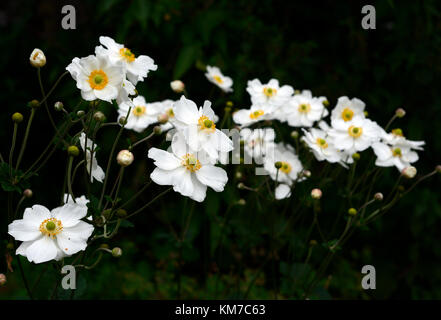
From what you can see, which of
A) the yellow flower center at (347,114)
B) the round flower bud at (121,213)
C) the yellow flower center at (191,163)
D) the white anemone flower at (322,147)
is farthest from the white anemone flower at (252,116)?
the round flower bud at (121,213)

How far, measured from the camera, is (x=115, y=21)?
2.70m

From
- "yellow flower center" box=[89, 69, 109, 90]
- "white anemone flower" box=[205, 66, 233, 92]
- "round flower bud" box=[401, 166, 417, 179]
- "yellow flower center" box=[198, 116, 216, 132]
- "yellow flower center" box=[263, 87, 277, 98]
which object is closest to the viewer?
"yellow flower center" box=[89, 69, 109, 90]

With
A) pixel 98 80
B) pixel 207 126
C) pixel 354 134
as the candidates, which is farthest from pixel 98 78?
pixel 354 134

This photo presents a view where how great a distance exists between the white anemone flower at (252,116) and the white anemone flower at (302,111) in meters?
0.09

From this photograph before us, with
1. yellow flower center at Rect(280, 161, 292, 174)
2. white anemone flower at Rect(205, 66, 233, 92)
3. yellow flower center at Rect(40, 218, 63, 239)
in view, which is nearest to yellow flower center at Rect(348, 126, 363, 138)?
yellow flower center at Rect(280, 161, 292, 174)

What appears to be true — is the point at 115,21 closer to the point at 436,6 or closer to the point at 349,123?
the point at 349,123

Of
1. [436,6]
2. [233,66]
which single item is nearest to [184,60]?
[233,66]

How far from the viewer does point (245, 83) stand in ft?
8.27

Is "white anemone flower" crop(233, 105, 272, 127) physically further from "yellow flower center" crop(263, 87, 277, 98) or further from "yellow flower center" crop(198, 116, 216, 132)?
"yellow flower center" crop(198, 116, 216, 132)

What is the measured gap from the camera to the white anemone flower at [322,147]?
5.44ft

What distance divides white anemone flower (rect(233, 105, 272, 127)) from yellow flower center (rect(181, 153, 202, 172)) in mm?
→ 518

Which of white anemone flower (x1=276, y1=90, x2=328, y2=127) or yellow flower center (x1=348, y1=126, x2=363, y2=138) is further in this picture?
white anemone flower (x1=276, y1=90, x2=328, y2=127)

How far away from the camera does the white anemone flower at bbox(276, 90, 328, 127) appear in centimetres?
185

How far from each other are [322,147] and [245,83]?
0.93 meters
